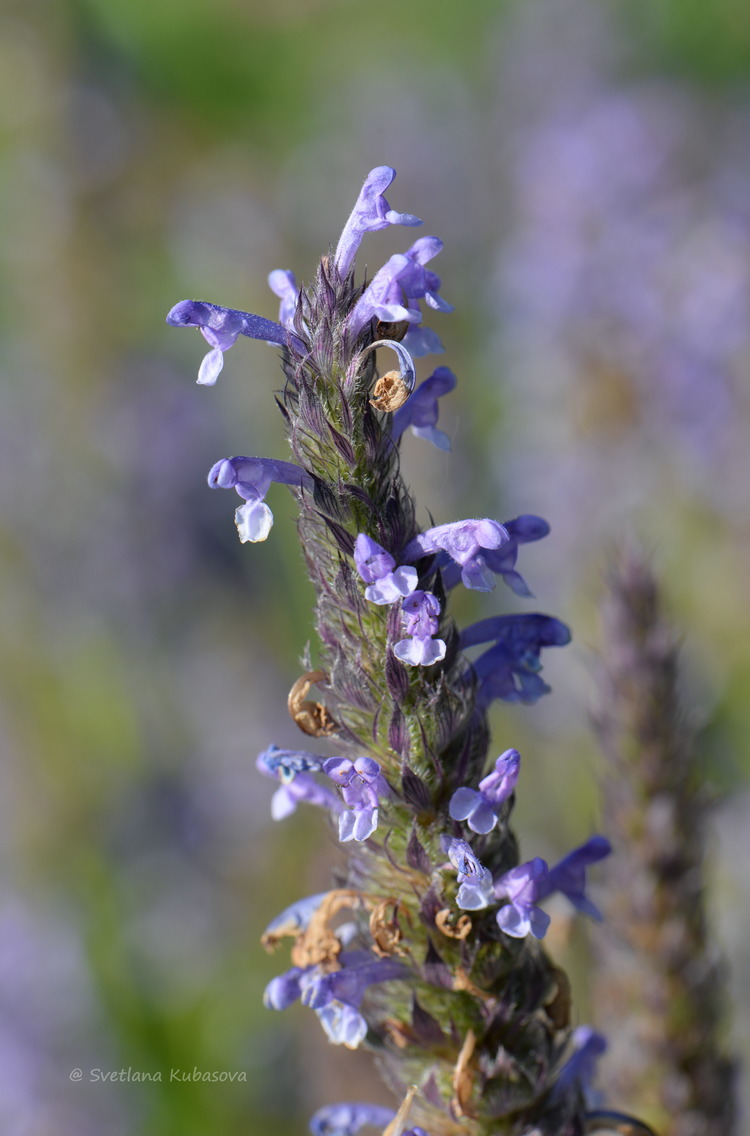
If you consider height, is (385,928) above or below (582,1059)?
above

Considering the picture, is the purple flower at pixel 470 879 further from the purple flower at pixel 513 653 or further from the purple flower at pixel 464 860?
the purple flower at pixel 513 653

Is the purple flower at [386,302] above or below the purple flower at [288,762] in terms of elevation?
above

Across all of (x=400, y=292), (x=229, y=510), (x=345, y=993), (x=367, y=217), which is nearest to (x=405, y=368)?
(x=400, y=292)

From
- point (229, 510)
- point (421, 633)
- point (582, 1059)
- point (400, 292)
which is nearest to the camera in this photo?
point (421, 633)

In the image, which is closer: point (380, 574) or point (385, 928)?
point (380, 574)

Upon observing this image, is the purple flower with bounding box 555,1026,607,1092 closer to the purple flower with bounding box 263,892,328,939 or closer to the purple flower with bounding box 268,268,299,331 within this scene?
the purple flower with bounding box 263,892,328,939

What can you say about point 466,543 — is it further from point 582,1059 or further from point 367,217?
point 582,1059

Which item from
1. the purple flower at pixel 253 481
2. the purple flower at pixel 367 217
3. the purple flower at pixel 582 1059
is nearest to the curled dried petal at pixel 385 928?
the purple flower at pixel 582 1059
